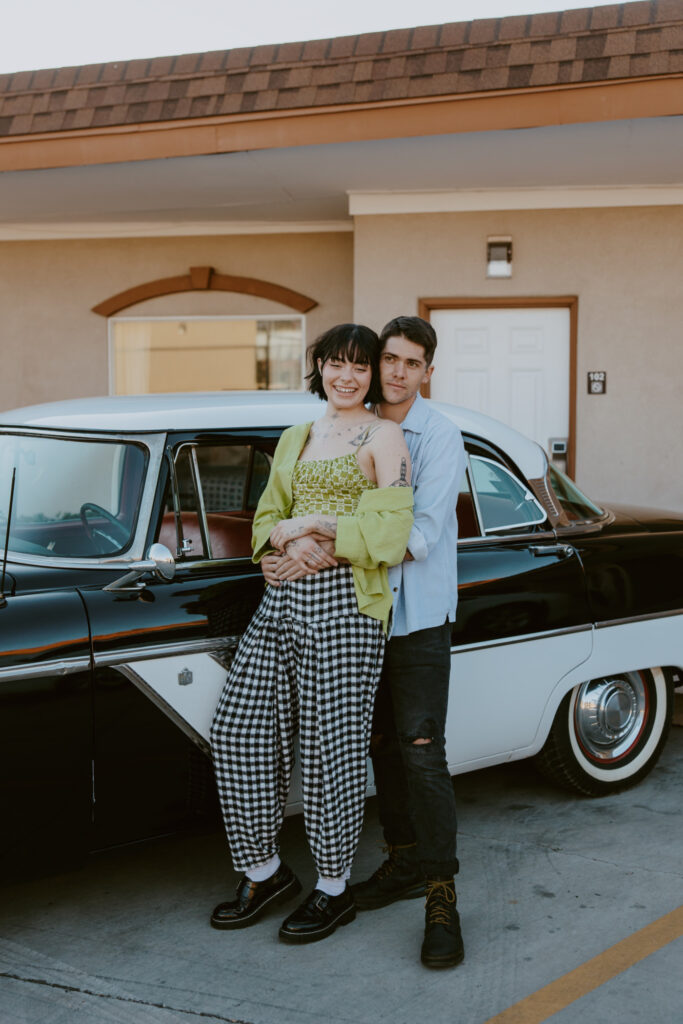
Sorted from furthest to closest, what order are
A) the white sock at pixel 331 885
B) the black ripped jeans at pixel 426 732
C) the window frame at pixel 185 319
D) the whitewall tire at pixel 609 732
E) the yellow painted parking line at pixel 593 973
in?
1. the window frame at pixel 185 319
2. the whitewall tire at pixel 609 732
3. the white sock at pixel 331 885
4. the black ripped jeans at pixel 426 732
5. the yellow painted parking line at pixel 593 973

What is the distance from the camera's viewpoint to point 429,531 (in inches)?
121

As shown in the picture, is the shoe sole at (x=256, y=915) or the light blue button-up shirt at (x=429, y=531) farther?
the shoe sole at (x=256, y=915)

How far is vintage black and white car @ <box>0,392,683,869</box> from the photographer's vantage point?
116 inches

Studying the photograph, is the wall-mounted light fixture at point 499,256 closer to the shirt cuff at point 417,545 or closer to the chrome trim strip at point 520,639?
the chrome trim strip at point 520,639

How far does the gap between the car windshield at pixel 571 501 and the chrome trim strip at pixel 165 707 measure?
1.86 m

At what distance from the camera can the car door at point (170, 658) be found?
3.03 meters

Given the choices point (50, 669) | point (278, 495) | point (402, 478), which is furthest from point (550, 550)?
point (50, 669)

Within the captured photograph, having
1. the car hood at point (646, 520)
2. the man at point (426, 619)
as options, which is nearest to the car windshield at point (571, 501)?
the car hood at point (646, 520)

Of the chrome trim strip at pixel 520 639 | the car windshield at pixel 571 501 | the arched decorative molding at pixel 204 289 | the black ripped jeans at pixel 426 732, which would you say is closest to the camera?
the black ripped jeans at pixel 426 732

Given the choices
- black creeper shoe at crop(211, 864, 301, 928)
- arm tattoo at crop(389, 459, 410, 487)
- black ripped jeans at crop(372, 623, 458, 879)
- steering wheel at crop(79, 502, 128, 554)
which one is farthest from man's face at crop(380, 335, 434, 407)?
black creeper shoe at crop(211, 864, 301, 928)

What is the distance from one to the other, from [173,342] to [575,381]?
3756 mm

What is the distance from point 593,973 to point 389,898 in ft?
2.40

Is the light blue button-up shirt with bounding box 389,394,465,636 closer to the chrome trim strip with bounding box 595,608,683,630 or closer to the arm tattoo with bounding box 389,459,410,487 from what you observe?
the arm tattoo with bounding box 389,459,410,487

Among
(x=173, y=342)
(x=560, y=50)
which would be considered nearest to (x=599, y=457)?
(x=560, y=50)
